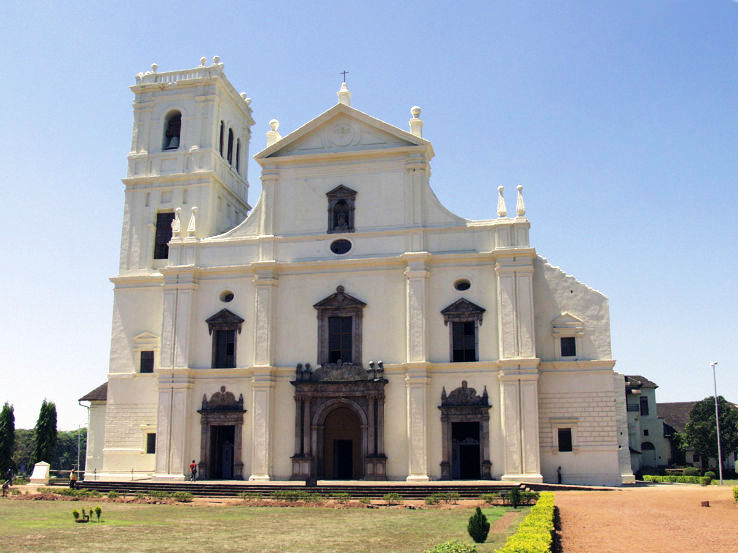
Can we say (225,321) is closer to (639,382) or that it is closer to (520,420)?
(520,420)

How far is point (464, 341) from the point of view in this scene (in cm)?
3788

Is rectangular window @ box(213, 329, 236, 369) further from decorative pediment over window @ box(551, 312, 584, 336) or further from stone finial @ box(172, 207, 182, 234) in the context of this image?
decorative pediment over window @ box(551, 312, 584, 336)

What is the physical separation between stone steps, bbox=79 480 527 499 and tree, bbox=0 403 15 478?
19567mm

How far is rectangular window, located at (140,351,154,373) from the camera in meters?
41.4

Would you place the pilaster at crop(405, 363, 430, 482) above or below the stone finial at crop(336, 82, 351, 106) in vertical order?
below

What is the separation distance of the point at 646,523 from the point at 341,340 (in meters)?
19.7

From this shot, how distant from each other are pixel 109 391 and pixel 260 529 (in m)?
22.6

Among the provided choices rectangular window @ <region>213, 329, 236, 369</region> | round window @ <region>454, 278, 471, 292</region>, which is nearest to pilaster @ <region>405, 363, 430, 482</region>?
round window @ <region>454, 278, 471, 292</region>

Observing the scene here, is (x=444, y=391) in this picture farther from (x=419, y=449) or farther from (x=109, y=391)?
(x=109, y=391)

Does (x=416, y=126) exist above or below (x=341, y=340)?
above

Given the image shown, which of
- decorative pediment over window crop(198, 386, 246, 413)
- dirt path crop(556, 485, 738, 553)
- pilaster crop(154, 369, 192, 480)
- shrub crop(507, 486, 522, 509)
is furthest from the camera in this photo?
decorative pediment over window crop(198, 386, 246, 413)

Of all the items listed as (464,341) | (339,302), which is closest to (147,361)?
(339,302)

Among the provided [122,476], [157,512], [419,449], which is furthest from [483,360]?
[122,476]

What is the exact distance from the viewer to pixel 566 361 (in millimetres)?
37531
